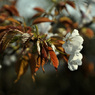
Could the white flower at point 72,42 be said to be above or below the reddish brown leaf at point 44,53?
above

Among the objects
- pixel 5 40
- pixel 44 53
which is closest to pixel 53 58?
pixel 44 53

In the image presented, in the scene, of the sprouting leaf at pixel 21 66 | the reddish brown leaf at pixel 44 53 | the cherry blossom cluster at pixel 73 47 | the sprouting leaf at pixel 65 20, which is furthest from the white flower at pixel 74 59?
the sprouting leaf at pixel 65 20

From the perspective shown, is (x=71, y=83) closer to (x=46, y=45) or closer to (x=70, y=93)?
(x=70, y=93)

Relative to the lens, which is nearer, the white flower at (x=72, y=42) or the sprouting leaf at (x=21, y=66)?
the white flower at (x=72, y=42)

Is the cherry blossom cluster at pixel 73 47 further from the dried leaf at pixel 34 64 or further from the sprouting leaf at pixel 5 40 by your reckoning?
the sprouting leaf at pixel 5 40

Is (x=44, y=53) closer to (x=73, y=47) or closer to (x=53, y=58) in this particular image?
(x=53, y=58)

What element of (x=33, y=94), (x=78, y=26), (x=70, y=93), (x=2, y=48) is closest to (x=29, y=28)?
(x=2, y=48)

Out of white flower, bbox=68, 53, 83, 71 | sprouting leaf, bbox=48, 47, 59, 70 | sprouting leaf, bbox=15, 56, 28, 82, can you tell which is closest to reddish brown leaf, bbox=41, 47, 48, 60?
sprouting leaf, bbox=48, 47, 59, 70

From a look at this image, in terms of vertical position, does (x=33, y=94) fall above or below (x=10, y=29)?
below
